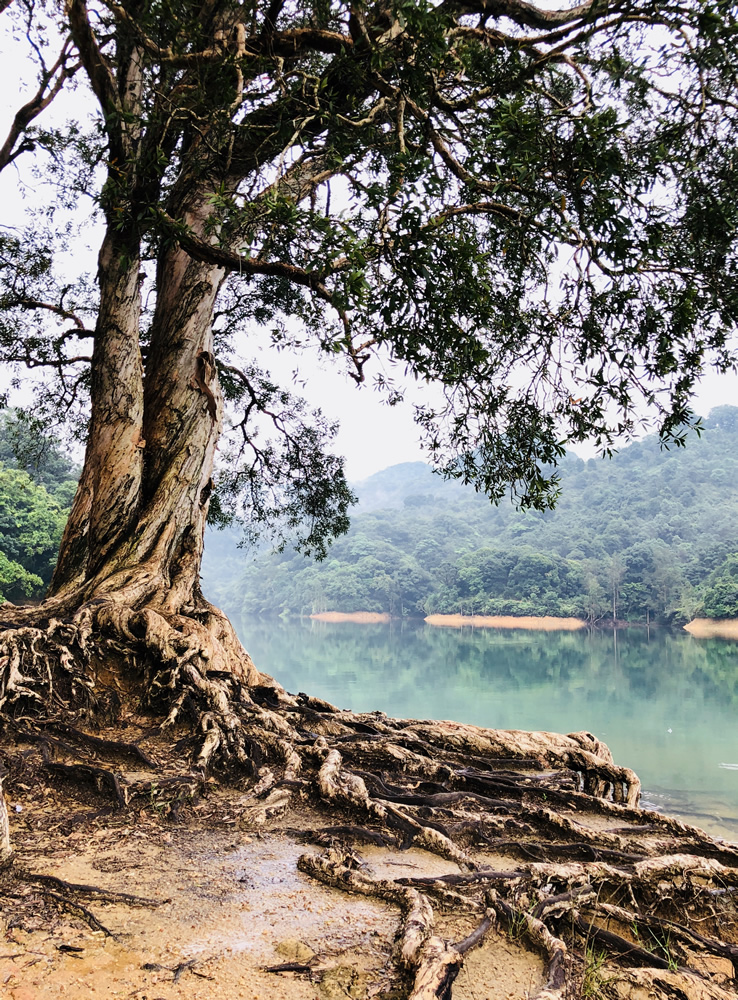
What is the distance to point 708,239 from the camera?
4.29 meters

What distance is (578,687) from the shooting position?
1025 inches

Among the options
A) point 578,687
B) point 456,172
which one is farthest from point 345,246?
point 578,687

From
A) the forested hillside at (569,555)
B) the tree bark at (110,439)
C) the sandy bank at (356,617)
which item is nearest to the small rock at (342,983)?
the tree bark at (110,439)

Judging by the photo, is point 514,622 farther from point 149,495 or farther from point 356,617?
point 149,495

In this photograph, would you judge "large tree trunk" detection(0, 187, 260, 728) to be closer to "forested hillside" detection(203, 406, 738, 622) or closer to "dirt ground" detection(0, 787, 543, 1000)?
"dirt ground" detection(0, 787, 543, 1000)

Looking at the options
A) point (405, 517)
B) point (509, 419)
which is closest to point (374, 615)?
point (405, 517)

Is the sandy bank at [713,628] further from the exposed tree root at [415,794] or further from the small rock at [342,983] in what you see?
the small rock at [342,983]

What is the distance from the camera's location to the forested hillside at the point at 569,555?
42.5 meters

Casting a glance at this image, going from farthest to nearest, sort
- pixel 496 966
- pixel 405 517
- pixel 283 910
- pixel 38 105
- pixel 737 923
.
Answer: pixel 405 517 → pixel 38 105 → pixel 737 923 → pixel 283 910 → pixel 496 966

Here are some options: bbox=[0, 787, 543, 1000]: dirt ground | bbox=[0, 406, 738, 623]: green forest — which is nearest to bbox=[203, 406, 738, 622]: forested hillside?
bbox=[0, 406, 738, 623]: green forest

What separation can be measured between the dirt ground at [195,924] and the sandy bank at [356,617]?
54.2 metres

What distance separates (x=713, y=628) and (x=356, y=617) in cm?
2885

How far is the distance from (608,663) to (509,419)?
97.9ft

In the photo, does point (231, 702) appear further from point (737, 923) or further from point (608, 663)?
point (608, 663)
